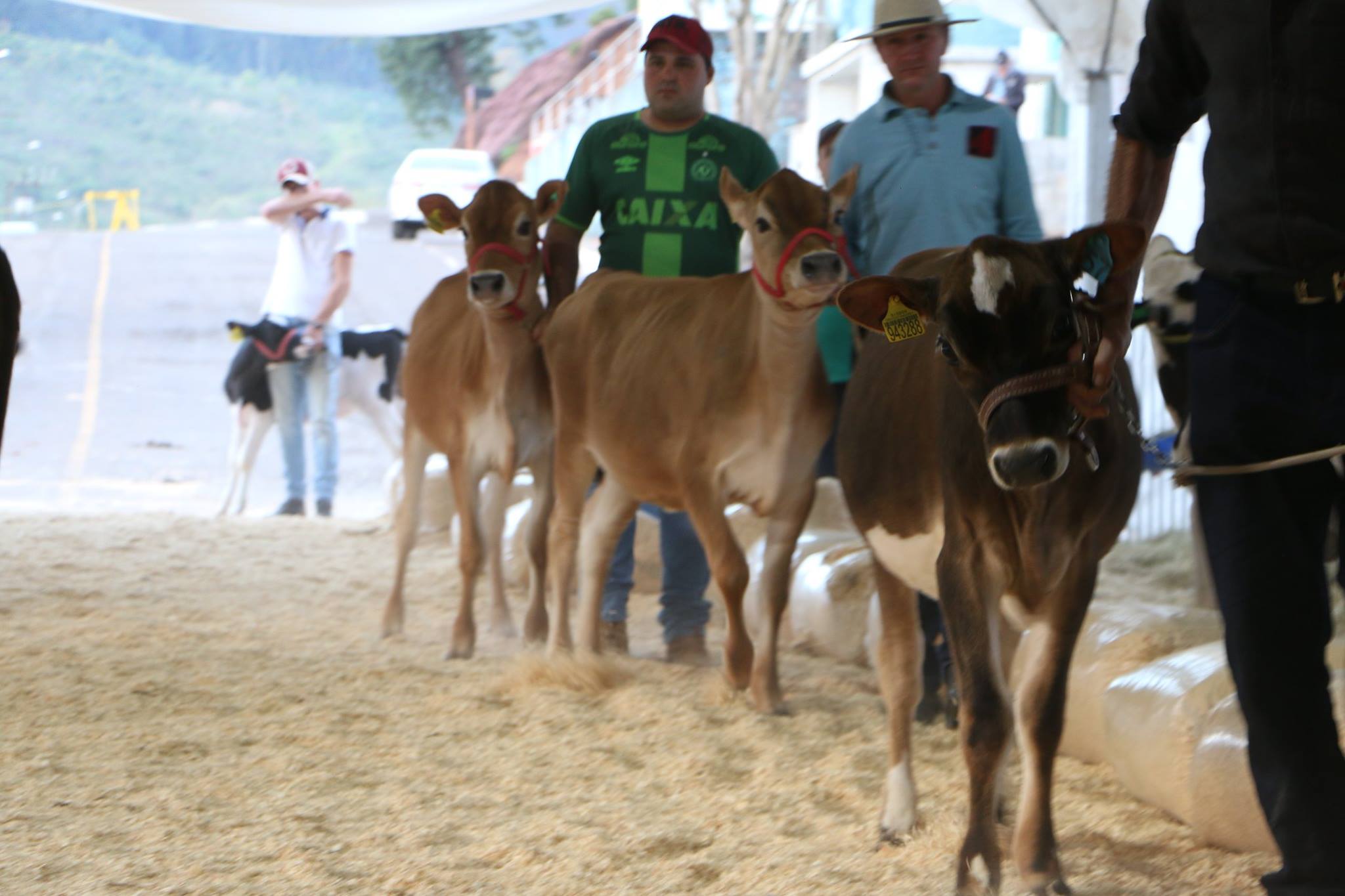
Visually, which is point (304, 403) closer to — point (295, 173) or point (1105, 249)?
point (295, 173)

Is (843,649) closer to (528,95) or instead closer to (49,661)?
(49,661)

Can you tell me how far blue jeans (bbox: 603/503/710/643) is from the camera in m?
5.84

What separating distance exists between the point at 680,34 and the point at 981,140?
1.28 m

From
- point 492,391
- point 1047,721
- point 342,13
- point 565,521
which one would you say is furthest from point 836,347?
point 342,13

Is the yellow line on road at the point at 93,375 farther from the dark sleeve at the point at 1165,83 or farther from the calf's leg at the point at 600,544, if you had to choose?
the dark sleeve at the point at 1165,83

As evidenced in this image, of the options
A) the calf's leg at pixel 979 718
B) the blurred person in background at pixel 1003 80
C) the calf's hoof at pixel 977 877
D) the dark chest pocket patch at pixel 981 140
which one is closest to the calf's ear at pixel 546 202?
the dark chest pocket patch at pixel 981 140

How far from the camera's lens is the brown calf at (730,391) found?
15.6ft

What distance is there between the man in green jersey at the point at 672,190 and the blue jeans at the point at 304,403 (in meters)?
4.77

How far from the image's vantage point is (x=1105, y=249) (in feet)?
9.46

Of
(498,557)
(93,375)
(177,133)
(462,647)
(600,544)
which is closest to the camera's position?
(600,544)

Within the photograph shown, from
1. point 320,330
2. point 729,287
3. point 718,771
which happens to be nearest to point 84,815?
point 718,771

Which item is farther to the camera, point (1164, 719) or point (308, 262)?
point (308, 262)

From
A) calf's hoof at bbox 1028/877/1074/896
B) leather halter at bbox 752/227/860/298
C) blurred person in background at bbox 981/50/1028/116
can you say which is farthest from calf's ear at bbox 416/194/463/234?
blurred person in background at bbox 981/50/1028/116

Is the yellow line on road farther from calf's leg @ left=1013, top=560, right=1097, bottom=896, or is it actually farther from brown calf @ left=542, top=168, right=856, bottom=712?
calf's leg @ left=1013, top=560, right=1097, bottom=896
